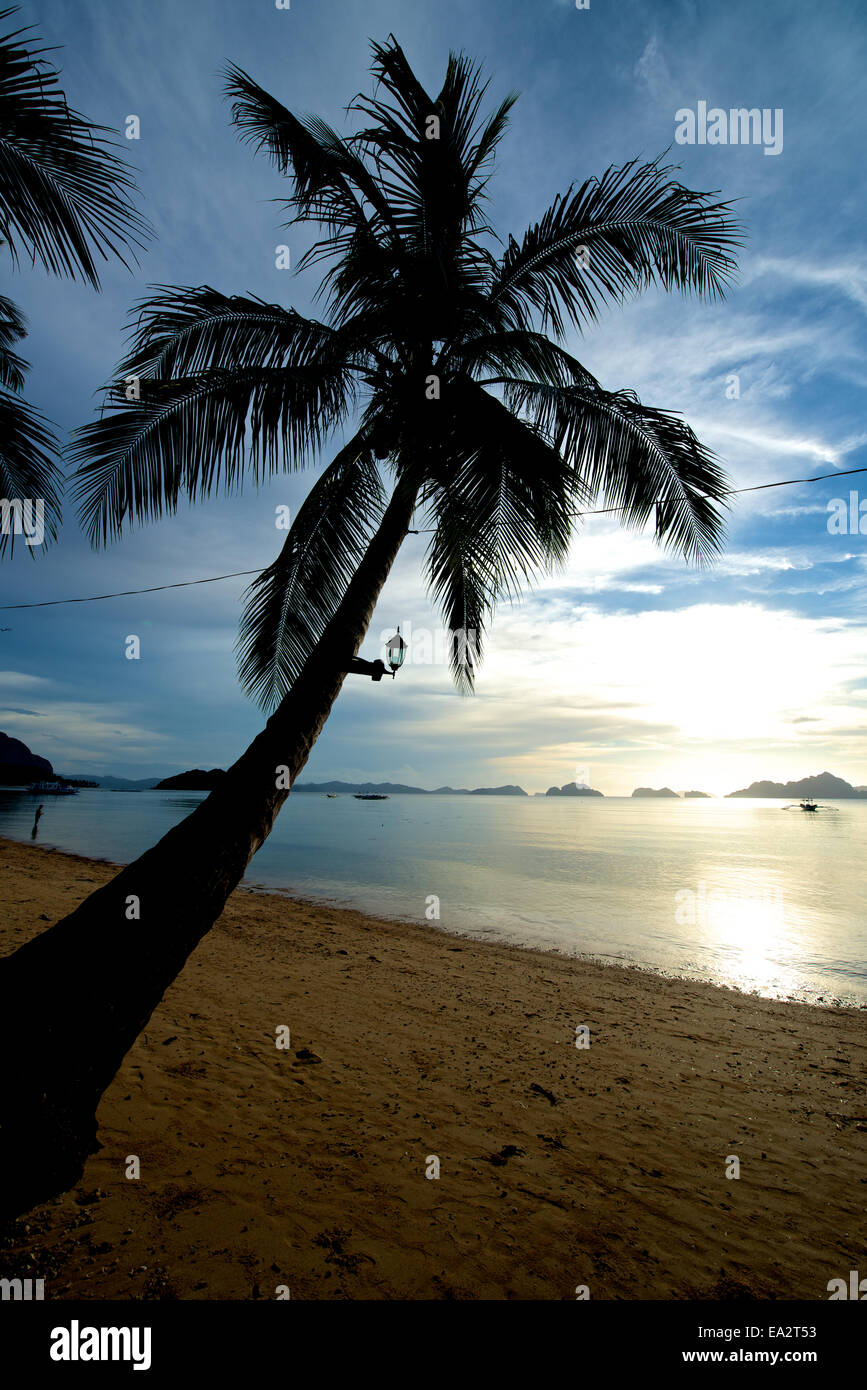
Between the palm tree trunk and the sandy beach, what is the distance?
2.20 ft

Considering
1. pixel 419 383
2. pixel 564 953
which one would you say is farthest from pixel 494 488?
pixel 564 953

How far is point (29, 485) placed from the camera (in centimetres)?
801

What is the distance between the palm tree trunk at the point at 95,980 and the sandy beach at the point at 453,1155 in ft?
2.20

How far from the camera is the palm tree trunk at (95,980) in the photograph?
251 centimetres

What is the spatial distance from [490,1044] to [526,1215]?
2.93 metres

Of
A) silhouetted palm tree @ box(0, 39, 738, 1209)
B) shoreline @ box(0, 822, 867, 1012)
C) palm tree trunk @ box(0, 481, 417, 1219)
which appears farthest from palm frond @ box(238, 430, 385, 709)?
shoreline @ box(0, 822, 867, 1012)

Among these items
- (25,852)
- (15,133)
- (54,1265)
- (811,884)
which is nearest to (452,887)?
(25,852)

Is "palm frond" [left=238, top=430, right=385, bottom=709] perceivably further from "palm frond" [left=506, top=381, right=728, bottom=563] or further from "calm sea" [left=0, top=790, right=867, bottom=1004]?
"calm sea" [left=0, top=790, right=867, bottom=1004]

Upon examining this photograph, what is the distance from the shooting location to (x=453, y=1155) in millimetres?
4102

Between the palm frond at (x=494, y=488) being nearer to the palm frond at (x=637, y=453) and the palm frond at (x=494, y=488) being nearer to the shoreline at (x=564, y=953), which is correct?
the palm frond at (x=637, y=453)

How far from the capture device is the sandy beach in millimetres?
2967

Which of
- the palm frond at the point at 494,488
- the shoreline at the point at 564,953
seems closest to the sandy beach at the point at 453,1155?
the shoreline at the point at 564,953

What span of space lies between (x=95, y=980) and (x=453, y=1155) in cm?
301

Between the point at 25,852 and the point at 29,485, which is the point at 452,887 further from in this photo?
the point at 29,485
